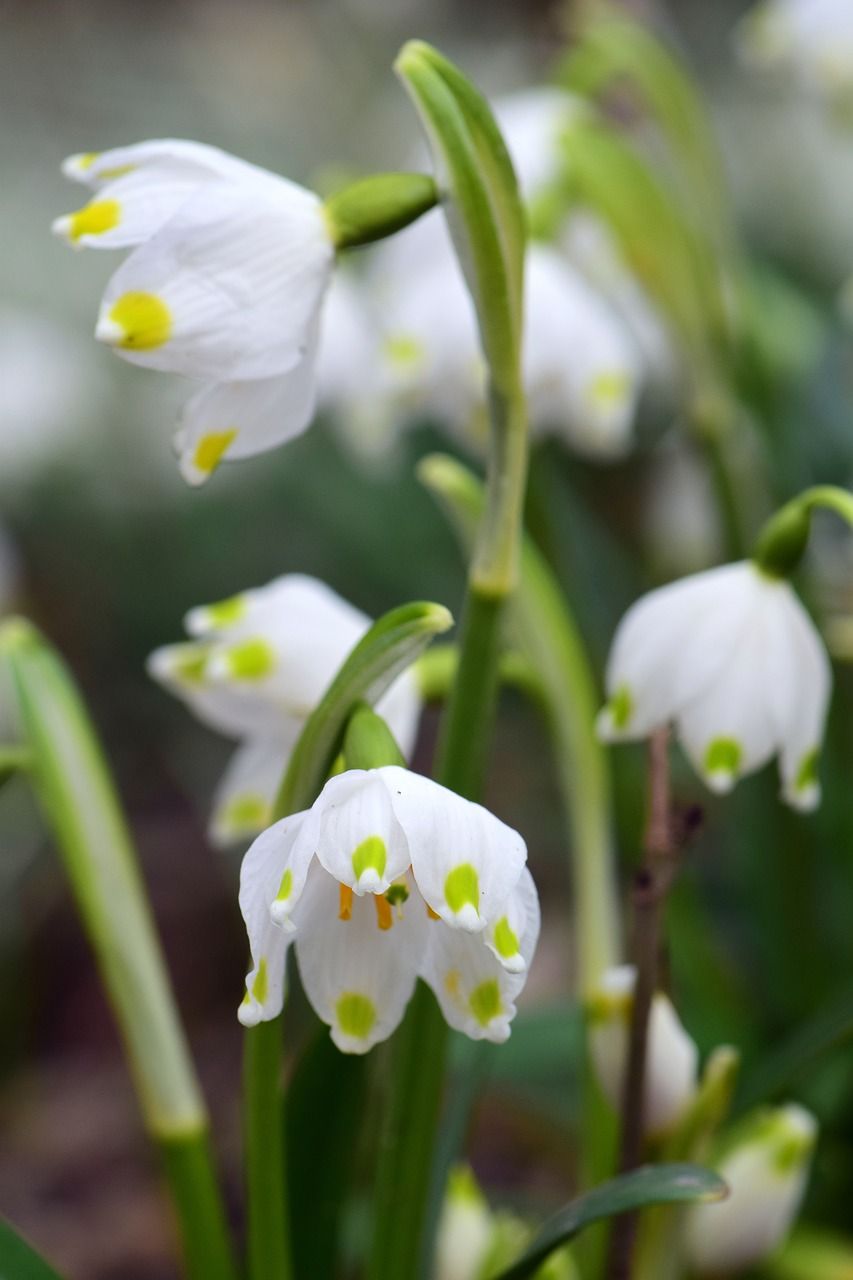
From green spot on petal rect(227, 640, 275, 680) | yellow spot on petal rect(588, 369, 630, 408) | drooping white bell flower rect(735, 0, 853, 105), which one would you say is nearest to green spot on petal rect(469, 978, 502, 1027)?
green spot on petal rect(227, 640, 275, 680)

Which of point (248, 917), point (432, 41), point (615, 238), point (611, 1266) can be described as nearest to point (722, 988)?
point (611, 1266)

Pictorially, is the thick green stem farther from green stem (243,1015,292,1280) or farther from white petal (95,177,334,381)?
white petal (95,177,334,381)

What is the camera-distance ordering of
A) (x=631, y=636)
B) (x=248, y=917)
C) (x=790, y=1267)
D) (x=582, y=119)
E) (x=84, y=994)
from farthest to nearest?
(x=84, y=994) < (x=582, y=119) < (x=790, y=1267) < (x=631, y=636) < (x=248, y=917)

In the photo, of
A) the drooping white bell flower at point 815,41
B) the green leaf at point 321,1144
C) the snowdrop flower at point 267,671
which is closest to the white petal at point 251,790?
the snowdrop flower at point 267,671

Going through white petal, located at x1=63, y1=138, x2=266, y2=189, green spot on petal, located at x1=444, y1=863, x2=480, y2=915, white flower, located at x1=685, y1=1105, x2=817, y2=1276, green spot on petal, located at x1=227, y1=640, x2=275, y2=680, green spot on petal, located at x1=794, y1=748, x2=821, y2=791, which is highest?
white petal, located at x1=63, y1=138, x2=266, y2=189

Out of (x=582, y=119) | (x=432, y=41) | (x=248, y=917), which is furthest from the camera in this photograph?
(x=432, y=41)

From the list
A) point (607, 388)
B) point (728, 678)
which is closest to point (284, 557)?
point (607, 388)

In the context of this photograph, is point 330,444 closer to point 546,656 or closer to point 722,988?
point 722,988
